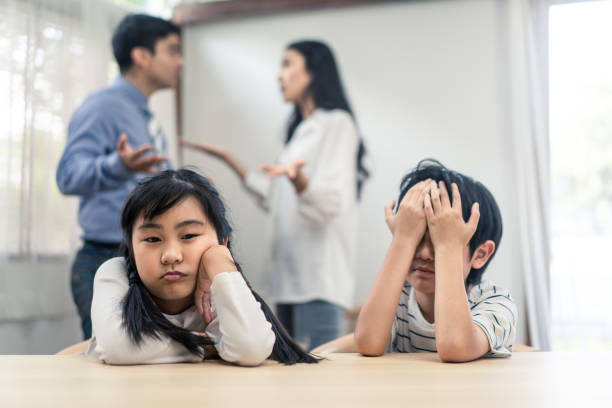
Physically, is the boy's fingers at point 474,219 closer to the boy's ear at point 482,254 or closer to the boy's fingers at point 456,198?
the boy's fingers at point 456,198

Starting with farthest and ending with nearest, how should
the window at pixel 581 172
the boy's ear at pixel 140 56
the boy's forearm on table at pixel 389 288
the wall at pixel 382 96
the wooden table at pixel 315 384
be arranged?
the wall at pixel 382 96
the window at pixel 581 172
the boy's ear at pixel 140 56
the boy's forearm on table at pixel 389 288
the wooden table at pixel 315 384

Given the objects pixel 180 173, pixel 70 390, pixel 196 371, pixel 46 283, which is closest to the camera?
pixel 70 390

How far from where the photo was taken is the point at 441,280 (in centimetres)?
105

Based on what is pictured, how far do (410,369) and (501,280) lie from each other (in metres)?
2.34

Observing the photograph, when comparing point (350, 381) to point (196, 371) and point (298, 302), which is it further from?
point (298, 302)

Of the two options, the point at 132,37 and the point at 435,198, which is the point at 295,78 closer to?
the point at 132,37

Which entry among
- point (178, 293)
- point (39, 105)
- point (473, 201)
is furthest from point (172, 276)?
point (39, 105)

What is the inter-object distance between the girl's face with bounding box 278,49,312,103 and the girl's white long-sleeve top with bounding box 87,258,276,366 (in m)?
1.60

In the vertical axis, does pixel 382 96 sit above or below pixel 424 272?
above

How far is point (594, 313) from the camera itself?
2.89 meters

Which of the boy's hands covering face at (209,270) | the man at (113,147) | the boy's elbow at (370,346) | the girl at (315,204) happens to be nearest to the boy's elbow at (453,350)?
the boy's elbow at (370,346)

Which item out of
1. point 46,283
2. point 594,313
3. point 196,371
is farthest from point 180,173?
point 594,313

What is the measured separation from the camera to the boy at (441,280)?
1.00 m

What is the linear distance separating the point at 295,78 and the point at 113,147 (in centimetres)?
87
